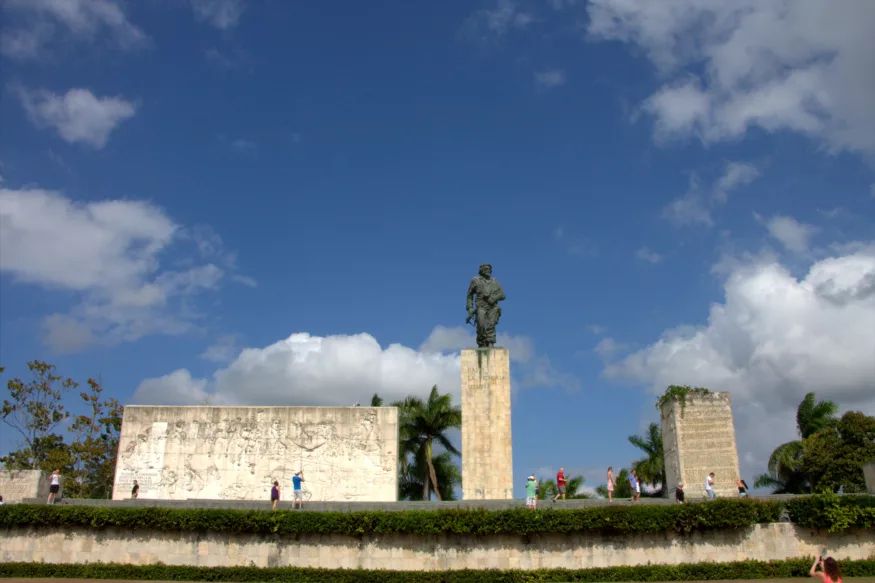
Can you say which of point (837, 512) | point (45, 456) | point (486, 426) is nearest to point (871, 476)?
point (837, 512)

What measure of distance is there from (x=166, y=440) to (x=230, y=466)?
6.17 feet

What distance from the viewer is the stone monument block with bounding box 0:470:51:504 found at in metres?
17.1

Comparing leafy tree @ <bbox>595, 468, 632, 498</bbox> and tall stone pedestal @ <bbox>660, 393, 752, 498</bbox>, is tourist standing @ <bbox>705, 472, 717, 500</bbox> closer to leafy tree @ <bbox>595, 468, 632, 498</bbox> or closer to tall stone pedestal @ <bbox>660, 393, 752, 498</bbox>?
tall stone pedestal @ <bbox>660, 393, 752, 498</bbox>

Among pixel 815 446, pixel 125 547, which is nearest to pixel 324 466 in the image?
pixel 125 547

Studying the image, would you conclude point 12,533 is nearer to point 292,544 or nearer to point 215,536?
point 215,536

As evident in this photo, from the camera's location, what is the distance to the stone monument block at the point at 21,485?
17062 millimetres

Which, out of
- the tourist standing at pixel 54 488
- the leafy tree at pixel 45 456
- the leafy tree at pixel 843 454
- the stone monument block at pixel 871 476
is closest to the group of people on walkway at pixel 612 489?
the stone monument block at pixel 871 476

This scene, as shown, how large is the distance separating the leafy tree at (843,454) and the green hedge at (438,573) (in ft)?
30.5

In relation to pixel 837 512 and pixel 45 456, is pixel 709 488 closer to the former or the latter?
pixel 837 512

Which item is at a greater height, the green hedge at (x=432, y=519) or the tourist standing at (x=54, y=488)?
the tourist standing at (x=54, y=488)

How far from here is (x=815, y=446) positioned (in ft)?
73.2

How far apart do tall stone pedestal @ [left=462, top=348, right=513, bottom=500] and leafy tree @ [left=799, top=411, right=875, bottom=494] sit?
10.4m

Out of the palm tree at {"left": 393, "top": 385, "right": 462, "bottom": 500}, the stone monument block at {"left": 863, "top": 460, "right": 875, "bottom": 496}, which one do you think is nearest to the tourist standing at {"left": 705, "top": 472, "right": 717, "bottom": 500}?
the stone monument block at {"left": 863, "top": 460, "right": 875, "bottom": 496}

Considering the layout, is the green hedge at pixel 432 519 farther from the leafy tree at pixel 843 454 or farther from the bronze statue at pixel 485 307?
the leafy tree at pixel 843 454
